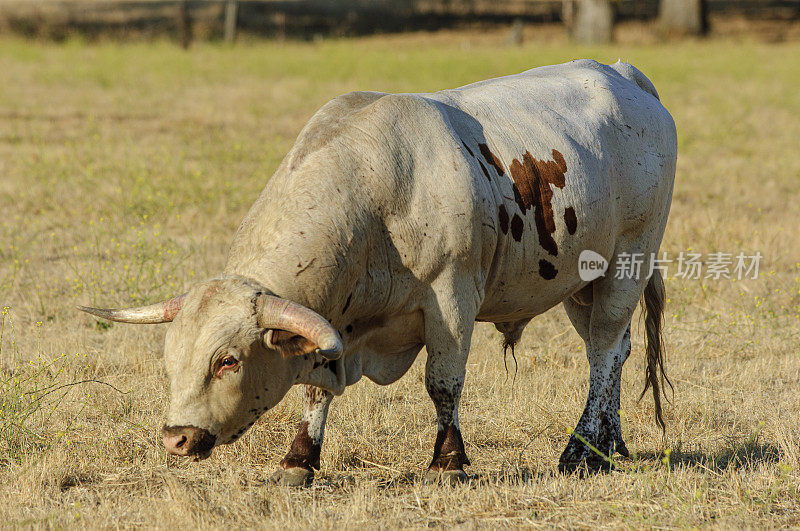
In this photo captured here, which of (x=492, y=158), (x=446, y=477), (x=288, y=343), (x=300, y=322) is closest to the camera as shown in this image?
(x=300, y=322)

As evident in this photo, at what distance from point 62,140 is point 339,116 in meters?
10.6

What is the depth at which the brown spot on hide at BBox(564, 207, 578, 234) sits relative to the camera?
16.7ft

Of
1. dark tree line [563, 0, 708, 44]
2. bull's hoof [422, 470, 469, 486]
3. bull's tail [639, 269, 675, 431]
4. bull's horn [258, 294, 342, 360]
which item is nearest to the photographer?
bull's horn [258, 294, 342, 360]

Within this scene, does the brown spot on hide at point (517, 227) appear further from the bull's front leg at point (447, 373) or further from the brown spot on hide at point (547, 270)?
the bull's front leg at point (447, 373)

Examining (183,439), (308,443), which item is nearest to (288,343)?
(183,439)

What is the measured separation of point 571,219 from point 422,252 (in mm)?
1066

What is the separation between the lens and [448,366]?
469 cm

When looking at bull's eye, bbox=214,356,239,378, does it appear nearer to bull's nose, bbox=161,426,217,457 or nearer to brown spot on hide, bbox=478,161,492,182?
bull's nose, bbox=161,426,217,457

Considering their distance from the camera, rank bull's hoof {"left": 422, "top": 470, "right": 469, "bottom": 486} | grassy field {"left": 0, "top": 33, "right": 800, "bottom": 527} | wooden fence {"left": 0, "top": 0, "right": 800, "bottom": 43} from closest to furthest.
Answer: grassy field {"left": 0, "top": 33, "right": 800, "bottom": 527} → bull's hoof {"left": 422, "top": 470, "right": 469, "bottom": 486} → wooden fence {"left": 0, "top": 0, "right": 800, "bottom": 43}

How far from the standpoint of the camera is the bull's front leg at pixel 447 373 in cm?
459

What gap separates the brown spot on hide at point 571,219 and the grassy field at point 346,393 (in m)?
1.35

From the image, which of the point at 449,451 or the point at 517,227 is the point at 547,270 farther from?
the point at 449,451

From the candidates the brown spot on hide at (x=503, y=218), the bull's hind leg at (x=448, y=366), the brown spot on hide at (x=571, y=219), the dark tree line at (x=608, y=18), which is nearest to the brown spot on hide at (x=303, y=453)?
the bull's hind leg at (x=448, y=366)

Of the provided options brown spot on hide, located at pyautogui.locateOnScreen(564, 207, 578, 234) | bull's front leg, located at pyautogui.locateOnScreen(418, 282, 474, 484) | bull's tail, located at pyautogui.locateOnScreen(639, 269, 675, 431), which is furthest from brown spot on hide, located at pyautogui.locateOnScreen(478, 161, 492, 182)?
bull's tail, located at pyautogui.locateOnScreen(639, 269, 675, 431)
